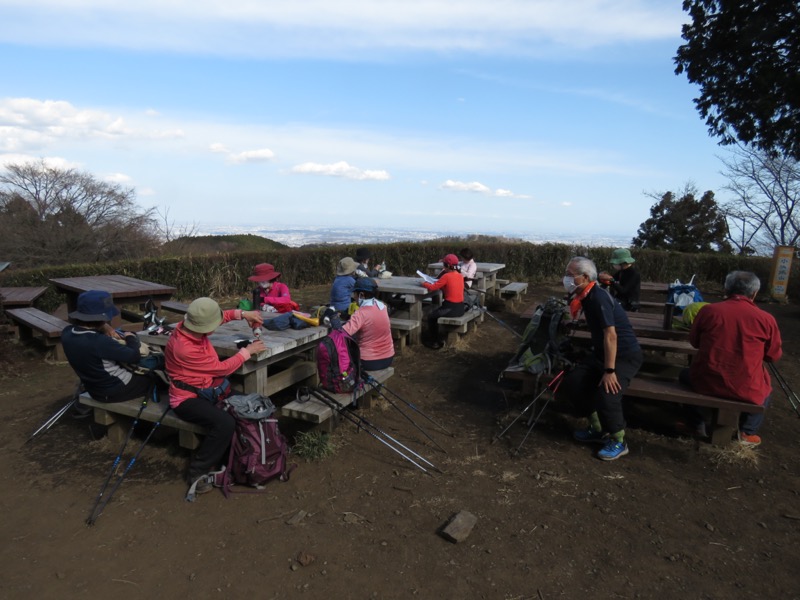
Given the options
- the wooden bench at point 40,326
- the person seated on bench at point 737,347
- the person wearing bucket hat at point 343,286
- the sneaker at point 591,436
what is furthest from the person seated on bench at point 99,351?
the person seated on bench at point 737,347

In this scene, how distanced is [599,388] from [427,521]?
1686 millimetres

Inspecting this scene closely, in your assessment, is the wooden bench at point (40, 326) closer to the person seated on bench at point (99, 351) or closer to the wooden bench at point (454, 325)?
the person seated on bench at point (99, 351)

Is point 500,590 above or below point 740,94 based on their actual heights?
below

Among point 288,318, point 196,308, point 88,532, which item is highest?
point 196,308

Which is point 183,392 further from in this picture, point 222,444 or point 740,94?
point 740,94

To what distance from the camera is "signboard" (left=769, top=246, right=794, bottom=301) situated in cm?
1161

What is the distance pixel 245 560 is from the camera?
3.01 m

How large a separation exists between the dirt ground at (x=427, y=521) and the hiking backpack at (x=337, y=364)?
477 millimetres

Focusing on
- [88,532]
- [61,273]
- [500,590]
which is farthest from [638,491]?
[61,273]

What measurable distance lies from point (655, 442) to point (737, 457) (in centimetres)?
57

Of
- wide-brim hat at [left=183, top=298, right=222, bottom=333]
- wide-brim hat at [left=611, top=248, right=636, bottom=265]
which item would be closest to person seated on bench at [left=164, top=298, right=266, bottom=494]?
wide-brim hat at [left=183, top=298, right=222, bottom=333]

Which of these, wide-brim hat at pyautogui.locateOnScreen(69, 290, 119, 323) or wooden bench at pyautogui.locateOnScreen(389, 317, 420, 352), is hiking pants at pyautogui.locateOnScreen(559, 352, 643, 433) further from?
wide-brim hat at pyautogui.locateOnScreen(69, 290, 119, 323)

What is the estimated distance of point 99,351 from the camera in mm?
3945

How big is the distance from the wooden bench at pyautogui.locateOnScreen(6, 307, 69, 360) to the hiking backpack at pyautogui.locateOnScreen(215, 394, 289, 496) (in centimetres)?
369
